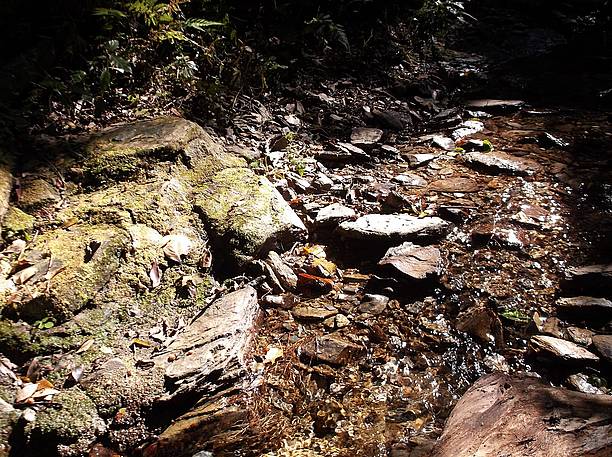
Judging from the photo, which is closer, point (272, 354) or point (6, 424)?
point (6, 424)

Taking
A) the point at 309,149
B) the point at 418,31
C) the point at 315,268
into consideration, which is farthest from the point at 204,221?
the point at 418,31

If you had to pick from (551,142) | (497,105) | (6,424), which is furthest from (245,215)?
(497,105)

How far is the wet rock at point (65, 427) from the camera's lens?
2.10 meters

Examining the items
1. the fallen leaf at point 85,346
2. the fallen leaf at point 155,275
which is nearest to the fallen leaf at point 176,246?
the fallen leaf at point 155,275

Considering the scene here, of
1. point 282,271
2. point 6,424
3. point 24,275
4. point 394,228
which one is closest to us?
point 6,424

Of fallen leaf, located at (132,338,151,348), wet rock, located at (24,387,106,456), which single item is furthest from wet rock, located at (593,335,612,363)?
wet rock, located at (24,387,106,456)

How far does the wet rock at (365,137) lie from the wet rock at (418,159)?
0.43 metres

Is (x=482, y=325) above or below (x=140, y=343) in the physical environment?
below

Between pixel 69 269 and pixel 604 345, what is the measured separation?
3284 millimetres

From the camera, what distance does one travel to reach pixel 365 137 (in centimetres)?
532

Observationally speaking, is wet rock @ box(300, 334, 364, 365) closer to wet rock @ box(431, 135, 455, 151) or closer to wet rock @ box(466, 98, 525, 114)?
wet rock @ box(431, 135, 455, 151)

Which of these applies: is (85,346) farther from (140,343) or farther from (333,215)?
(333,215)

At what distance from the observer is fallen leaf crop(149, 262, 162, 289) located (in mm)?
2910

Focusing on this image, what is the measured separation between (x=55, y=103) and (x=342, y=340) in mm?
3337
